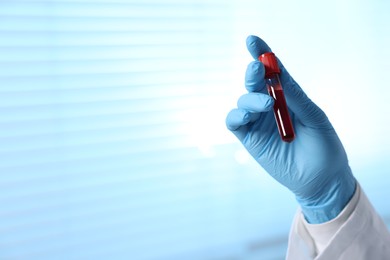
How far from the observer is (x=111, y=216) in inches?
46.7

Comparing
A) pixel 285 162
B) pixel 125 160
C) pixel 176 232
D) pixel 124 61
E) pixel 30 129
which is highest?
pixel 124 61

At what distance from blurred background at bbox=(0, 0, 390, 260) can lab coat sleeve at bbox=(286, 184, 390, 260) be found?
431 mm

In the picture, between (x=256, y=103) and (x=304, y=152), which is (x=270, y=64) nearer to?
(x=256, y=103)

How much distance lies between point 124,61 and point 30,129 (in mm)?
379

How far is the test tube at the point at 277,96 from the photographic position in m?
0.70

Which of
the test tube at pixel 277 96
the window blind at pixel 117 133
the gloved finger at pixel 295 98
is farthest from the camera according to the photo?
the window blind at pixel 117 133

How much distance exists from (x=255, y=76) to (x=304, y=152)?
252 millimetres

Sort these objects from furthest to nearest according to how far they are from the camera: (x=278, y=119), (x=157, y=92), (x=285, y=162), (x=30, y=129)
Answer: (x=157, y=92)
(x=30, y=129)
(x=285, y=162)
(x=278, y=119)

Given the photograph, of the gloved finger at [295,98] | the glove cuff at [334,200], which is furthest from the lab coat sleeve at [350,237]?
the gloved finger at [295,98]

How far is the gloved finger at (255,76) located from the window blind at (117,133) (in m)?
0.47

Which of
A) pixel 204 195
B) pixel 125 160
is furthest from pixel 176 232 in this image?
pixel 125 160

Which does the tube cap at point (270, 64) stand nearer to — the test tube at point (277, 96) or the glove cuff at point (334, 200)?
the test tube at point (277, 96)

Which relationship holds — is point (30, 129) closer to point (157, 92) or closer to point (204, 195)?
point (157, 92)

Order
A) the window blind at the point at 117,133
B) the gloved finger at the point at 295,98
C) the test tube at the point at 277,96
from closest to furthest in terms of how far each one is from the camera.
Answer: the test tube at the point at 277,96 → the gloved finger at the point at 295,98 → the window blind at the point at 117,133
